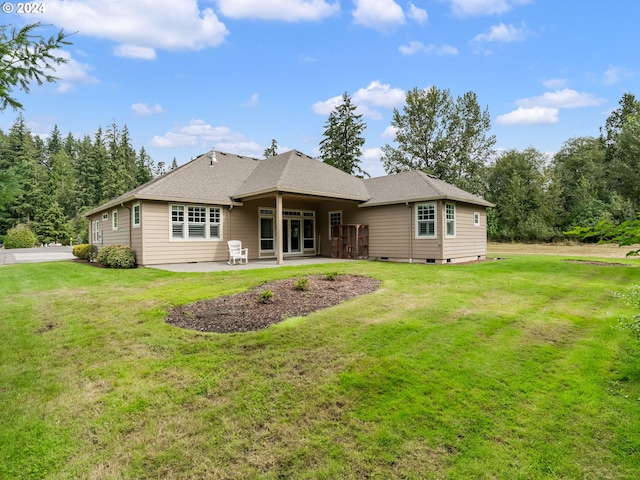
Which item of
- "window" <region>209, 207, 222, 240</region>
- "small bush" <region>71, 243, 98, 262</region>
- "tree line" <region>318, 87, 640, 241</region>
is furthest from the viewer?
"tree line" <region>318, 87, 640, 241</region>

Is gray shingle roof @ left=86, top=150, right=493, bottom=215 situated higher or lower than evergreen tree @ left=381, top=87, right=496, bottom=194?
lower

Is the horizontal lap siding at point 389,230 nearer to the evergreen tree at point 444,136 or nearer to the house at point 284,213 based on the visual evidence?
the house at point 284,213

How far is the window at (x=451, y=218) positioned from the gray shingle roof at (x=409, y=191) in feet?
1.40

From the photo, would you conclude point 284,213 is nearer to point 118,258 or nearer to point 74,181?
point 118,258

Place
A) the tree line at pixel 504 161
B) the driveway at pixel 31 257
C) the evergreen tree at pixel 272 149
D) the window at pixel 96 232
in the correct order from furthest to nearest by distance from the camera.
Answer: the evergreen tree at pixel 272 149
the tree line at pixel 504 161
the window at pixel 96 232
the driveway at pixel 31 257

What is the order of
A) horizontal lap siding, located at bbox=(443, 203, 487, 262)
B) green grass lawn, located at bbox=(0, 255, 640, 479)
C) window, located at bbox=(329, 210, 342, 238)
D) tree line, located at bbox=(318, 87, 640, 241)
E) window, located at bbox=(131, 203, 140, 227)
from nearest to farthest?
green grass lawn, located at bbox=(0, 255, 640, 479) < window, located at bbox=(131, 203, 140, 227) < horizontal lap siding, located at bbox=(443, 203, 487, 262) < window, located at bbox=(329, 210, 342, 238) < tree line, located at bbox=(318, 87, 640, 241)

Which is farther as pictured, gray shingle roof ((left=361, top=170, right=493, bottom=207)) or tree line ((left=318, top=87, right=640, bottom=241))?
tree line ((left=318, top=87, right=640, bottom=241))

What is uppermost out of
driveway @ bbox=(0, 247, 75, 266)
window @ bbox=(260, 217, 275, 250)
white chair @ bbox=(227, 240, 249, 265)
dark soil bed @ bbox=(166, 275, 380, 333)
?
window @ bbox=(260, 217, 275, 250)

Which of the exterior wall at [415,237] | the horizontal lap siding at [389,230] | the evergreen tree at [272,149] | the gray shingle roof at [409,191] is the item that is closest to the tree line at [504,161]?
the evergreen tree at [272,149]

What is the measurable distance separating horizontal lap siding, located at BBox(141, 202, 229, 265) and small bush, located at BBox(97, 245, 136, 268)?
61 cm

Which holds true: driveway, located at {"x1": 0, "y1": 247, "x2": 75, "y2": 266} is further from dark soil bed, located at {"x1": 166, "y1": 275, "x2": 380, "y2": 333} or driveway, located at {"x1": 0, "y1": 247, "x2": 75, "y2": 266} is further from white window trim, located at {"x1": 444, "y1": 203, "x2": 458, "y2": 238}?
white window trim, located at {"x1": 444, "y1": 203, "x2": 458, "y2": 238}

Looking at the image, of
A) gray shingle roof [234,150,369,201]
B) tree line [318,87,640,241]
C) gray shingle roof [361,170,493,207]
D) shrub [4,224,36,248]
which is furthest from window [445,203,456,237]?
shrub [4,224,36,248]

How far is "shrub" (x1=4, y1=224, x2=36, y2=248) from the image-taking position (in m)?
29.9

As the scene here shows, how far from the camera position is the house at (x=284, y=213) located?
42.5 feet
